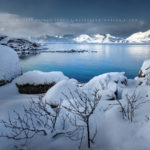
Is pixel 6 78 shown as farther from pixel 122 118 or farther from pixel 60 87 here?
pixel 122 118

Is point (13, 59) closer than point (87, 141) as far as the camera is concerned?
No

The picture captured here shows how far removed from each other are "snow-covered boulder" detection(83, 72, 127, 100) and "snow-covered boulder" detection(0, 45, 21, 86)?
6.38 m

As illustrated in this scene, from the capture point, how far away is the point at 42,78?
930cm

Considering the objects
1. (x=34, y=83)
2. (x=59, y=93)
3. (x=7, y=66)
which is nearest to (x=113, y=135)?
(x=59, y=93)

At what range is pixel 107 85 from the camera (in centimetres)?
695

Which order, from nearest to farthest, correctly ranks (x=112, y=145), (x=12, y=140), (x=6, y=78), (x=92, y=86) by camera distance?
(x=112, y=145) → (x=12, y=140) → (x=92, y=86) → (x=6, y=78)

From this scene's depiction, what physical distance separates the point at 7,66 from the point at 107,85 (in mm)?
8145

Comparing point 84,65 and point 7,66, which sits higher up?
point 7,66

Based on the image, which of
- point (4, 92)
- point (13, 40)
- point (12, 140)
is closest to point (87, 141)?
point (12, 140)

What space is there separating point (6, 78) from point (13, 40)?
233 feet

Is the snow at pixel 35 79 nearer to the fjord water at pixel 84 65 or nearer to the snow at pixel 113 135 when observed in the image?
the snow at pixel 113 135

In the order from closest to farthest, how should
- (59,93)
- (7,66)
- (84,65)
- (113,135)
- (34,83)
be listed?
1. (113,135)
2. (59,93)
3. (34,83)
4. (7,66)
5. (84,65)

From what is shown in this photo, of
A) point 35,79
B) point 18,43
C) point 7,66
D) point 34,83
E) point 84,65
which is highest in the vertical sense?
point 18,43

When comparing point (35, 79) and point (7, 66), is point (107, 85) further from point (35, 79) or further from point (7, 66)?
point (7, 66)
